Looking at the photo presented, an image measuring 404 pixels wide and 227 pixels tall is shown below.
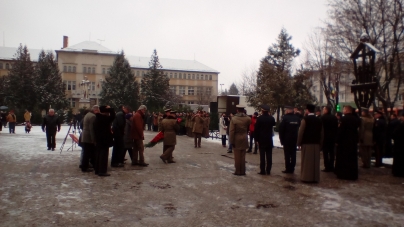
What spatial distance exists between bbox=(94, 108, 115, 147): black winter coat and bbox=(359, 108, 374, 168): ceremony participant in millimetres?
7625

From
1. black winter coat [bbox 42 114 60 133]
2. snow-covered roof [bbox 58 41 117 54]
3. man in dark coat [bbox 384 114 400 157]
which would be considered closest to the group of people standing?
man in dark coat [bbox 384 114 400 157]

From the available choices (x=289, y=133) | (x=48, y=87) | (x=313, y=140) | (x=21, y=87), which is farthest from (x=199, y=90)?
(x=313, y=140)

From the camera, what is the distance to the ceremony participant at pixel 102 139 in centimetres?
1059

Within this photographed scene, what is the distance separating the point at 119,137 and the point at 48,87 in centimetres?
5544

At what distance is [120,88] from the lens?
64.2 meters

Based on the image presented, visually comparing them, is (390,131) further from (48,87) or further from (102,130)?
(48,87)

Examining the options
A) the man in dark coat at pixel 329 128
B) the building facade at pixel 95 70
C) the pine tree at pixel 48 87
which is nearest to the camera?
the man in dark coat at pixel 329 128

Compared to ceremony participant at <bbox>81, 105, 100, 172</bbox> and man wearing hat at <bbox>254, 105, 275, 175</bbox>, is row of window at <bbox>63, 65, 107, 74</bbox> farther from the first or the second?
man wearing hat at <bbox>254, 105, 275, 175</bbox>

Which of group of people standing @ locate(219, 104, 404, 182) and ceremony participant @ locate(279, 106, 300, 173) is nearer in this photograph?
group of people standing @ locate(219, 104, 404, 182)

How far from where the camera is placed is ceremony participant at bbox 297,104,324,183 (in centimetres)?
975

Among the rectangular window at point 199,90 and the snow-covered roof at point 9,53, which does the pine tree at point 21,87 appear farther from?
the rectangular window at point 199,90

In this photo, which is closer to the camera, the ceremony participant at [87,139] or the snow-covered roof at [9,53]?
the ceremony participant at [87,139]

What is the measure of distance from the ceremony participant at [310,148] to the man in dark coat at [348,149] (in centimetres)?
96

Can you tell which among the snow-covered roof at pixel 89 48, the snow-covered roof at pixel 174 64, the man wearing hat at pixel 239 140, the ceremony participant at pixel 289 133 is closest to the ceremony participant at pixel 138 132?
the man wearing hat at pixel 239 140
